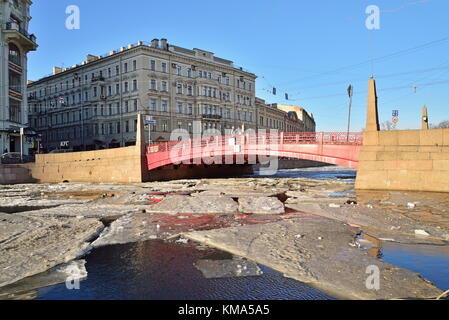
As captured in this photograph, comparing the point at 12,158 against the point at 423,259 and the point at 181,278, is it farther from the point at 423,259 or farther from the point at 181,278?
the point at 423,259

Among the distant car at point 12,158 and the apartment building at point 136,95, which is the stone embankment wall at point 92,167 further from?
the apartment building at point 136,95

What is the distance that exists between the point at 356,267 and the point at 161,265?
3173 mm

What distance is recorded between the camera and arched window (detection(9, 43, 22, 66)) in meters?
38.1

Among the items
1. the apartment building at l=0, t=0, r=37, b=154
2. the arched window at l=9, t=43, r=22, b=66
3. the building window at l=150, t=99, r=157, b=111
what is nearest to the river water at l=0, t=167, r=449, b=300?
the apartment building at l=0, t=0, r=37, b=154

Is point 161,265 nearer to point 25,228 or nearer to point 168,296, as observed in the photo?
point 168,296

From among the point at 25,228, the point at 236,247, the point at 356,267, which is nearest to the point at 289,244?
the point at 236,247

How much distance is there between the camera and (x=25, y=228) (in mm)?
8406

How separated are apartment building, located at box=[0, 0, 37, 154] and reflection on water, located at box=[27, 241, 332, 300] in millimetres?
36403

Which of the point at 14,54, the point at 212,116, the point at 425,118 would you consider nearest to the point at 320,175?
the point at 425,118

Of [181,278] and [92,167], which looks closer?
[181,278]

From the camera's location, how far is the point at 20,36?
3662 cm

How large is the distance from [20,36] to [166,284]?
41966 millimetres

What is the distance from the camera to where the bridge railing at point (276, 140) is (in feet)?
62.1

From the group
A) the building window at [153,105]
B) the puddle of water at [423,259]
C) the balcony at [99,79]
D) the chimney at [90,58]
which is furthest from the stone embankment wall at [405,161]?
the chimney at [90,58]
